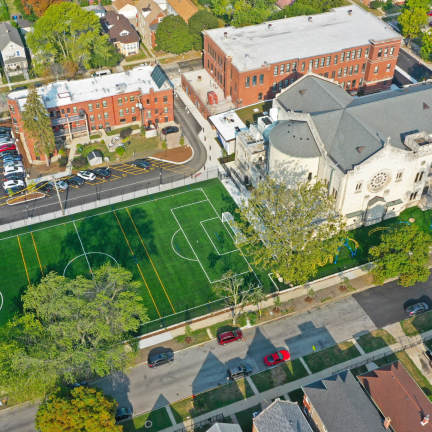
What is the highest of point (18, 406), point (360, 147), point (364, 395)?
point (360, 147)

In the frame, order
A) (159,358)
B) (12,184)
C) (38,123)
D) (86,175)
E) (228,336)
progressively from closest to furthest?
1. (159,358)
2. (228,336)
3. (38,123)
4. (12,184)
5. (86,175)

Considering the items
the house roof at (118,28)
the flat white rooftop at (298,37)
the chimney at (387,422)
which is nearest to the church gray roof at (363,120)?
the flat white rooftop at (298,37)

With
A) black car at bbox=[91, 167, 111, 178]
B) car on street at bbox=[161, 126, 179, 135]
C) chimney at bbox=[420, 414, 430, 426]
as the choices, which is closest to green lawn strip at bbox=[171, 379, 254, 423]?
chimney at bbox=[420, 414, 430, 426]

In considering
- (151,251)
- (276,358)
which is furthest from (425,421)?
(151,251)

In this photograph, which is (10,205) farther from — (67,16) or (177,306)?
(67,16)

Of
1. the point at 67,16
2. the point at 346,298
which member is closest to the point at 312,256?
the point at 346,298

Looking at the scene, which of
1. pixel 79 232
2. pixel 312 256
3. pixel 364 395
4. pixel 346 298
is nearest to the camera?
pixel 364 395

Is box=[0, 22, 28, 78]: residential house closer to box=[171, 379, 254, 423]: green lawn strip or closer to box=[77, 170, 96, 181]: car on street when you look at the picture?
box=[77, 170, 96, 181]: car on street

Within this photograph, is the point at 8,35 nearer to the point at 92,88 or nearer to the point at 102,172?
the point at 92,88

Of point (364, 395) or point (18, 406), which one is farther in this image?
point (18, 406)
